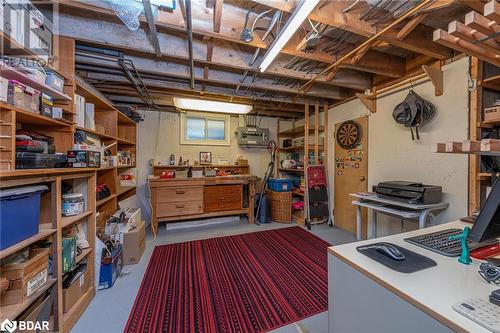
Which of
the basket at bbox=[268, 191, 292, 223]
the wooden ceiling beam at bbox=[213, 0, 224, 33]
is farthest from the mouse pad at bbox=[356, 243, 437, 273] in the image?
the basket at bbox=[268, 191, 292, 223]

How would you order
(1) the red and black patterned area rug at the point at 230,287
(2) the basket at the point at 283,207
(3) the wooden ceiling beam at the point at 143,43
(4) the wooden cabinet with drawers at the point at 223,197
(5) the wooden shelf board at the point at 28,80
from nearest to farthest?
(5) the wooden shelf board at the point at 28,80, (1) the red and black patterned area rug at the point at 230,287, (3) the wooden ceiling beam at the point at 143,43, (4) the wooden cabinet with drawers at the point at 223,197, (2) the basket at the point at 283,207

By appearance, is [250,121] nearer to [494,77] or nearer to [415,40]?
[415,40]

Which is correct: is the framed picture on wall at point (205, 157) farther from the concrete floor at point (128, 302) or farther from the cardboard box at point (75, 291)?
the cardboard box at point (75, 291)

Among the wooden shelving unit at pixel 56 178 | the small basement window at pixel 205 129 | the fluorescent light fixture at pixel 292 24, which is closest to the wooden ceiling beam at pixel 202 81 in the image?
the wooden shelving unit at pixel 56 178

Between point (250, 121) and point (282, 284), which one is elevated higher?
point (250, 121)

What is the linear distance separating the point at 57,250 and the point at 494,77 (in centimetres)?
377

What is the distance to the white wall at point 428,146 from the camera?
2094mm

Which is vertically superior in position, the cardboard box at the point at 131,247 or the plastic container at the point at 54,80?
the plastic container at the point at 54,80

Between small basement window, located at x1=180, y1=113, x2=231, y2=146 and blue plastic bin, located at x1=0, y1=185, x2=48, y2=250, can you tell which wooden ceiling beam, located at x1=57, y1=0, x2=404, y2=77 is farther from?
small basement window, located at x1=180, y1=113, x2=231, y2=146

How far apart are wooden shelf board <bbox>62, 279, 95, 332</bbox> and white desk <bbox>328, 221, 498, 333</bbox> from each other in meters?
1.84

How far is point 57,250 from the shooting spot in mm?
1387

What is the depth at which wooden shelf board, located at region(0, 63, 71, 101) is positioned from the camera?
1174mm

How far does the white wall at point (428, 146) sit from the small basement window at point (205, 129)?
108 inches

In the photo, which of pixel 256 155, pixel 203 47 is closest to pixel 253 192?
pixel 256 155
